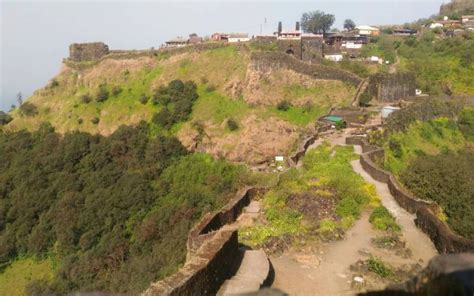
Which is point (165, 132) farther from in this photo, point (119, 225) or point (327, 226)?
point (327, 226)

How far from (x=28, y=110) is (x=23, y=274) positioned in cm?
2099

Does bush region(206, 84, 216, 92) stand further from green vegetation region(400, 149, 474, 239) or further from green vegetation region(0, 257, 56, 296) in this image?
green vegetation region(400, 149, 474, 239)

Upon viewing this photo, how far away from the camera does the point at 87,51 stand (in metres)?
47.8

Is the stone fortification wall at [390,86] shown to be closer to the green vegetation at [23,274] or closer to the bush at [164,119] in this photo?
the bush at [164,119]

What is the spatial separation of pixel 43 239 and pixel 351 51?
35.5 metres

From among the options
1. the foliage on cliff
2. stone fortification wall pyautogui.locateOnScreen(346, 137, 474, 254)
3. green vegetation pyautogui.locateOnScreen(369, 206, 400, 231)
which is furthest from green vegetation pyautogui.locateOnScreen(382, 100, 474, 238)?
the foliage on cliff

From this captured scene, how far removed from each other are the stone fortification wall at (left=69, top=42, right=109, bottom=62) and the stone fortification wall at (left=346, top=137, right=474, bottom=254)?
1457 inches

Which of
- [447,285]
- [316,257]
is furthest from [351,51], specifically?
[447,285]

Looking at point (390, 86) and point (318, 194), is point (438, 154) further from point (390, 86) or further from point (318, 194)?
point (318, 194)

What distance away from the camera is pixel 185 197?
84.6 feet

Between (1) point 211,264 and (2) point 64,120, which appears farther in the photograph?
(2) point 64,120

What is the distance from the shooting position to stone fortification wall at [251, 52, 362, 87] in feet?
111

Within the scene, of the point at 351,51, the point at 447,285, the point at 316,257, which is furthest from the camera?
the point at 351,51

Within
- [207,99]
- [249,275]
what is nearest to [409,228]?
[249,275]
